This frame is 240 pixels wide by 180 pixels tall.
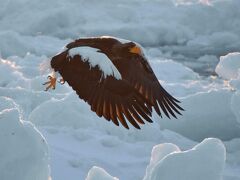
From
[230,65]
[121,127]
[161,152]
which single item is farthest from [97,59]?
[230,65]

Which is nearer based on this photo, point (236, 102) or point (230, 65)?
point (236, 102)

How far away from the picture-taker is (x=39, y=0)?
1598 centimetres

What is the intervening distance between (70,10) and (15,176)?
11.6 m

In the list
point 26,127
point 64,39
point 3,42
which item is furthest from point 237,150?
point 64,39

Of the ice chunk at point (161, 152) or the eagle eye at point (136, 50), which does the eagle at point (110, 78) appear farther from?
the ice chunk at point (161, 152)

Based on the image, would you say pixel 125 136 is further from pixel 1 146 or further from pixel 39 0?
pixel 39 0

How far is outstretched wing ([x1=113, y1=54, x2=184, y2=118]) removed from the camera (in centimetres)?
390

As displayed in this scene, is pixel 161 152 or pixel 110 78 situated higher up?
pixel 110 78

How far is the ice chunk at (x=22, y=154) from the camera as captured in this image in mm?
3766

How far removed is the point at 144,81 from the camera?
4035 millimetres

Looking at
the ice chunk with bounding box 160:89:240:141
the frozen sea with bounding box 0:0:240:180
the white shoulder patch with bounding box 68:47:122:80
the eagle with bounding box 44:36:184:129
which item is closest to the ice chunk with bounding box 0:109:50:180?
the frozen sea with bounding box 0:0:240:180

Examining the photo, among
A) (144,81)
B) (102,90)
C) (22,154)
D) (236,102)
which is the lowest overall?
(236,102)

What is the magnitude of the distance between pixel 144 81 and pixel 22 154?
837 millimetres

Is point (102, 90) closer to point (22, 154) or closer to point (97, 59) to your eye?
point (97, 59)
